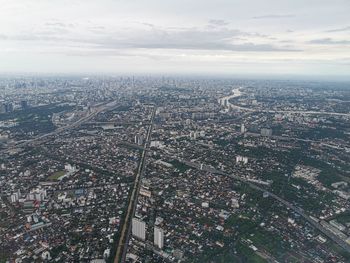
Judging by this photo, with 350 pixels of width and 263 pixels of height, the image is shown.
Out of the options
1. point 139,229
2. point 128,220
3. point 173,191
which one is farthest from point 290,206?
point 128,220

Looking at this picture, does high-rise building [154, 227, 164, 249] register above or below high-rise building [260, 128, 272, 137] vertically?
below

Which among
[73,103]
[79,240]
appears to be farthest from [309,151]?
[73,103]

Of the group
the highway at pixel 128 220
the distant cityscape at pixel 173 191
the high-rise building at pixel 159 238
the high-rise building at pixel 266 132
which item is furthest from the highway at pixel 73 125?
the high-rise building at pixel 266 132

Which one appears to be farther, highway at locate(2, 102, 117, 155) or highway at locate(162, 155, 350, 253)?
highway at locate(2, 102, 117, 155)

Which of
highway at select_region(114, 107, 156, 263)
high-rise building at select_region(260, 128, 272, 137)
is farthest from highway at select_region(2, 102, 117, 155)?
high-rise building at select_region(260, 128, 272, 137)

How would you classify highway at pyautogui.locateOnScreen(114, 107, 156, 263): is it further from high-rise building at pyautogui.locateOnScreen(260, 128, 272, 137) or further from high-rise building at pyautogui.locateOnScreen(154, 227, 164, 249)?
high-rise building at pyautogui.locateOnScreen(260, 128, 272, 137)

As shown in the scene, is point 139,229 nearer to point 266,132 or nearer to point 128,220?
point 128,220

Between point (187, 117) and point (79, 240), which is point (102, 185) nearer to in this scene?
point (79, 240)

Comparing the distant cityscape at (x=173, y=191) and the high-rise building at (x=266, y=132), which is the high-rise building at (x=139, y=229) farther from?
the high-rise building at (x=266, y=132)
